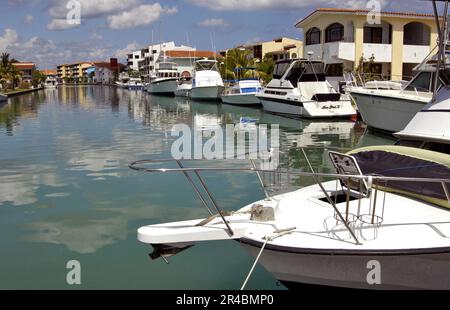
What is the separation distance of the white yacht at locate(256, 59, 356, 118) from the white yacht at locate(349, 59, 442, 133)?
4803 mm

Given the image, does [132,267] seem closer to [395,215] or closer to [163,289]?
[163,289]

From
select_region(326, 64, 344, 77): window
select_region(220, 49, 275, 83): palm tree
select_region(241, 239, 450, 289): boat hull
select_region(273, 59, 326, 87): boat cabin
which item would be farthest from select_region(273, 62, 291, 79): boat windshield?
select_region(241, 239, 450, 289): boat hull

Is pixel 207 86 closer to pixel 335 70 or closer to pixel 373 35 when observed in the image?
pixel 335 70

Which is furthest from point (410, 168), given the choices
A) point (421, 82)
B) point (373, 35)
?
point (373, 35)

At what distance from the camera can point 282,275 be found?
543 cm

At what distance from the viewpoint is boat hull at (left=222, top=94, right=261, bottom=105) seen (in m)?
38.8

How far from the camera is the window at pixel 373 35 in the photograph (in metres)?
41.2

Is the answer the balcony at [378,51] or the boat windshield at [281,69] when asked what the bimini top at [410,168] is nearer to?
the boat windshield at [281,69]

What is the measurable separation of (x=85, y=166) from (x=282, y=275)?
33.7 feet

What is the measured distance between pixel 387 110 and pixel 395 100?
0.80 meters

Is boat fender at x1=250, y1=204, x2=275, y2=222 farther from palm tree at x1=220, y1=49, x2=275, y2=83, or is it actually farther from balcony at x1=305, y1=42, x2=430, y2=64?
palm tree at x1=220, y1=49, x2=275, y2=83

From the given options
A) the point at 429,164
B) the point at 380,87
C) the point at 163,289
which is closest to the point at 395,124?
the point at 380,87

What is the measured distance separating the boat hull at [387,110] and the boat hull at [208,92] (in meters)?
25.4

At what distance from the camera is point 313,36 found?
4384 cm
